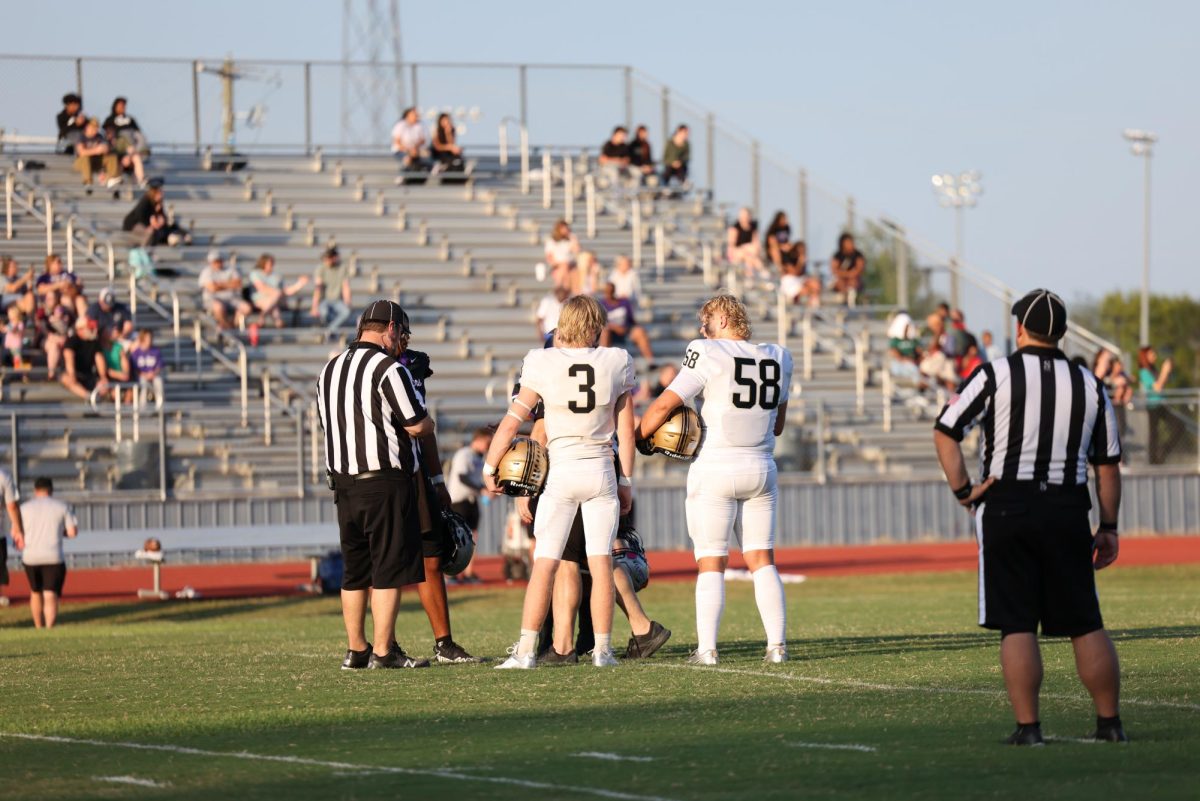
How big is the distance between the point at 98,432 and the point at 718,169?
1426cm

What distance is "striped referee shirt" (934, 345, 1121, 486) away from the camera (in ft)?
22.3

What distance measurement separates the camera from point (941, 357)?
2755cm

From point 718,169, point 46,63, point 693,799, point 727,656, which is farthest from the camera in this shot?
point 718,169

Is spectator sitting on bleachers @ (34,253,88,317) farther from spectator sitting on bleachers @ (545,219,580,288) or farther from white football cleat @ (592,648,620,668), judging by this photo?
white football cleat @ (592,648,620,668)

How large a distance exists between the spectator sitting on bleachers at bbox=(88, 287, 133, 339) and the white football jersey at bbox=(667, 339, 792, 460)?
51.0 feet

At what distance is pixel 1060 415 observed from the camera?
6.82m

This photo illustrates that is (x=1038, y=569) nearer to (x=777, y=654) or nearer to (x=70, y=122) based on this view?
(x=777, y=654)

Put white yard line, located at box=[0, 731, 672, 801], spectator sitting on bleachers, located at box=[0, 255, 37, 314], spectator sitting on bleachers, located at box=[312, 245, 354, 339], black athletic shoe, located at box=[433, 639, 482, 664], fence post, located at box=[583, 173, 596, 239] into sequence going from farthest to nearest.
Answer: fence post, located at box=[583, 173, 596, 239], spectator sitting on bleachers, located at box=[312, 245, 354, 339], spectator sitting on bleachers, located at box=[0, 255, 37, 314], black athletic shoe, located at box=[433, 639, 482, 664], white yard line, located at box=[0, 731, 672, 801]

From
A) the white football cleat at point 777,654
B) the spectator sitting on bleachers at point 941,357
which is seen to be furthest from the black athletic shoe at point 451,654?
the spectator sitting on bleachers at point 941,357

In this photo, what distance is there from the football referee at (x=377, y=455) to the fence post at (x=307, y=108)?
79.6ft

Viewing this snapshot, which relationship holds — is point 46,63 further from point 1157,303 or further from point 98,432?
point 1157,303

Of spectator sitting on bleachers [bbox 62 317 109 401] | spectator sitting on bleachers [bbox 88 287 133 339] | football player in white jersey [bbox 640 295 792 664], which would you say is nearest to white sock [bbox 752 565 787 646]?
football player in white jersey [bbox 640 295 792 664]

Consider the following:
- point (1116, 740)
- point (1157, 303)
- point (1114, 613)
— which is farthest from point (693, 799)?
point (1157, 303)

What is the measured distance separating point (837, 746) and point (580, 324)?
320cm
